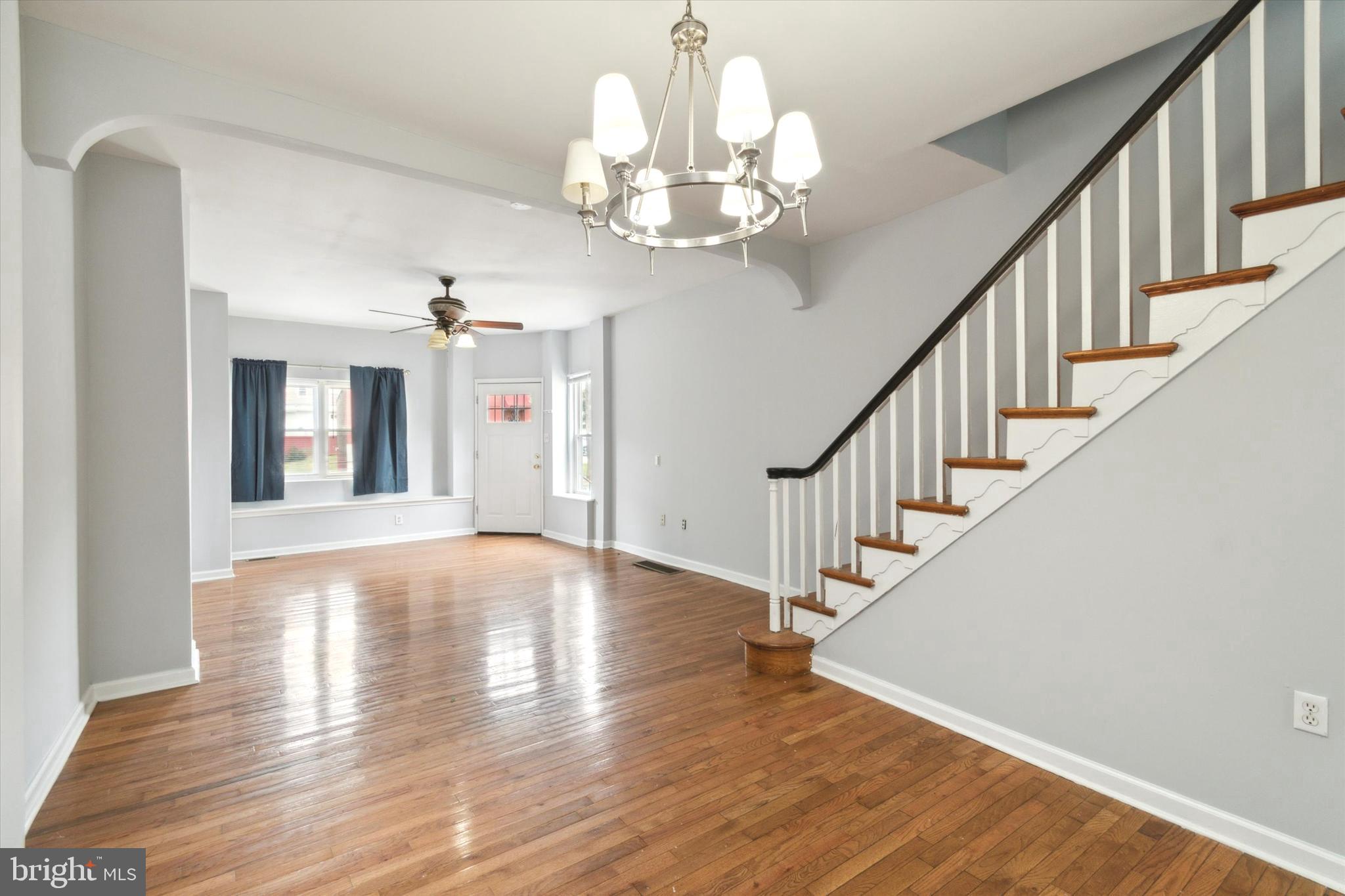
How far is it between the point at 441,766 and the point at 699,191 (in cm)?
320

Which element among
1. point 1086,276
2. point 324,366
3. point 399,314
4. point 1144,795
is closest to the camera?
point 1144,795

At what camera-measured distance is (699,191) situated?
358cm

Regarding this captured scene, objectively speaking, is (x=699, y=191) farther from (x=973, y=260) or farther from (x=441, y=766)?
(x=441, y=766)

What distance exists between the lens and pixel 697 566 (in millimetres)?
5969

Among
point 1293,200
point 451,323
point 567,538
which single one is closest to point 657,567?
point 567,538

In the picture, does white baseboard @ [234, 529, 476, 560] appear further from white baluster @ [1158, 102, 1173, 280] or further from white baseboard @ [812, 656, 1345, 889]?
white baluster @ [1158, 102, 1173, 280]

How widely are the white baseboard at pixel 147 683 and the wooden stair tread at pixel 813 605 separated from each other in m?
3.42

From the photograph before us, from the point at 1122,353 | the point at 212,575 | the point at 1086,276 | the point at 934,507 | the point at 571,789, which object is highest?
the point at 1086,276

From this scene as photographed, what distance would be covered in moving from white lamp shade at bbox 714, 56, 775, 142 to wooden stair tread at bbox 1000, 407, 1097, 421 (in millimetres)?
1661

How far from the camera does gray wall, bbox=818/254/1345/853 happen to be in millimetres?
1886

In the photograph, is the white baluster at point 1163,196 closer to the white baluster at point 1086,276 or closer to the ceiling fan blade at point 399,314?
the white baluster at point 1086,276

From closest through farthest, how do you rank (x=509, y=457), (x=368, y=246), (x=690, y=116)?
(x=690, y=116)
(x=368, y=246)
(x=509, y=457)

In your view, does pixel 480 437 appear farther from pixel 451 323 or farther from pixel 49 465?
pixel 49 465

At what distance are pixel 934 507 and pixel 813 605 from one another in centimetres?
98
